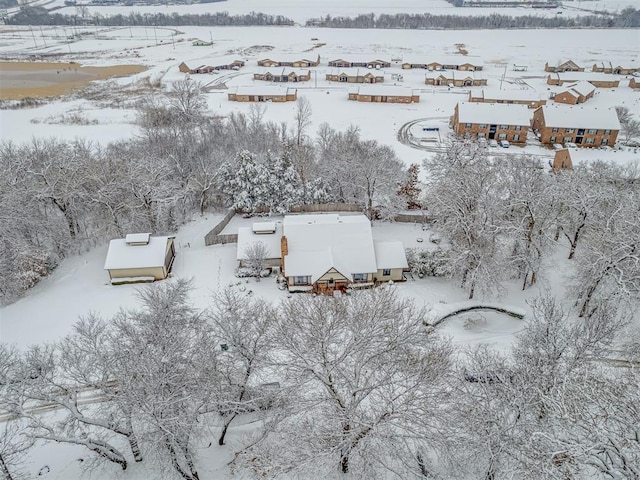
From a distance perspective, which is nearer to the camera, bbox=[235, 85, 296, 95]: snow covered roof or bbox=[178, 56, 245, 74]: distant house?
bbox=[235, 85, 296, 95]: snow covered roof

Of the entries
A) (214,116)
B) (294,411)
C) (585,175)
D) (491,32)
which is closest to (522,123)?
(585,175)

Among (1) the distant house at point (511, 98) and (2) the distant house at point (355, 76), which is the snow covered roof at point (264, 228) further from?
(2) the distant house at point (355, 76)

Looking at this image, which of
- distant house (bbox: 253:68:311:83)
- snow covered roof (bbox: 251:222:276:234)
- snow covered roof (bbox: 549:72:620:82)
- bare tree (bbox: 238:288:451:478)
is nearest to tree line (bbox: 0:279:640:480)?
bare tree (bbox: 238:288:451:478)

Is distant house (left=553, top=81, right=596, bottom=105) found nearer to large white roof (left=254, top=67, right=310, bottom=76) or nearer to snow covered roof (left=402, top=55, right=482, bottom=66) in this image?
snow covered roof (left=402, top=55, right=482, bottom=66)

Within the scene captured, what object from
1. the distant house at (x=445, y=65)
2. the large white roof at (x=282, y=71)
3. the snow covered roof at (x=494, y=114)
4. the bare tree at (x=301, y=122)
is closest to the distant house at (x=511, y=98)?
the snow covered roof at (x=494, y=114)

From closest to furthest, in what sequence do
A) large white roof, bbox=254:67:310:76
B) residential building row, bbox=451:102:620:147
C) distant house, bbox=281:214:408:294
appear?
distant house, bbox=281:214:408:294 < residential building row, bbox=451:102:620:147 < large white roof, bbox=254:67:310:76

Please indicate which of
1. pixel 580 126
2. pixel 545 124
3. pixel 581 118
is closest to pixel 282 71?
pixel 545 124
